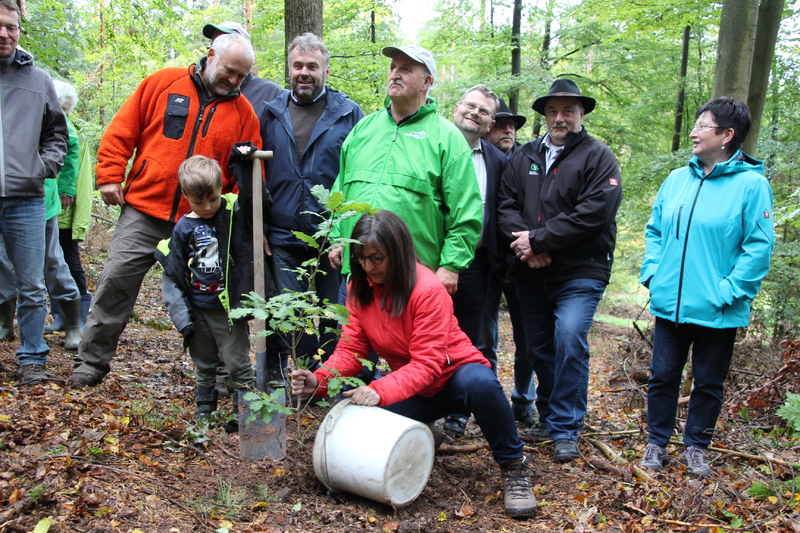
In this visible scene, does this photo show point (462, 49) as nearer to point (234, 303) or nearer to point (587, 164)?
point (587, 164)

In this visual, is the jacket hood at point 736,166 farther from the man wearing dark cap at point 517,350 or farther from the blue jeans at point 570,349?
the man wearing dark cap at point 517,350

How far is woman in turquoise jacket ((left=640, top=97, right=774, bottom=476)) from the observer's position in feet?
11.4

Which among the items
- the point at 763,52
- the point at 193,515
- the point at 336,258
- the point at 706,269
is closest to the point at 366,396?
the point at 193,515

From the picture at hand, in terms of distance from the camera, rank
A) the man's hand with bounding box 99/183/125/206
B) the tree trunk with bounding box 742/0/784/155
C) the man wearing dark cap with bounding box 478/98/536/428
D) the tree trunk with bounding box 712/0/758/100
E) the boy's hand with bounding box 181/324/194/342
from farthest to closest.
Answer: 1. the tree trunk with bounding box 742/0/784/155
2. the tree trunk with bounding box 712/0/758/100
3. the man wearing dark cap with bounding box 478/98/536/428
4. the man's hand with bounding box 99/183/125/206
5. the boy's hand with bounding box 181/324/194/342

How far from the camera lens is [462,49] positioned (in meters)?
13.9

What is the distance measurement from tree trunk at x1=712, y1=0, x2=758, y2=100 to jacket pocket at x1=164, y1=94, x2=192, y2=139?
16.6 ft

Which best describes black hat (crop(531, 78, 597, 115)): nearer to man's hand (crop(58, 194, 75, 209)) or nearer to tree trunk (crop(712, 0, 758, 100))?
tree trunk (crop(712, 0, 758, 100))

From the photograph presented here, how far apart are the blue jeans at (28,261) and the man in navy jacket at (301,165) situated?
1616 mm

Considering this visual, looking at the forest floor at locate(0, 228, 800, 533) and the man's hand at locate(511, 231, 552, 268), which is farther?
the man's hand at locate(511, 231, 552, 268)

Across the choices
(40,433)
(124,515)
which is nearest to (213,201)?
(40,433)

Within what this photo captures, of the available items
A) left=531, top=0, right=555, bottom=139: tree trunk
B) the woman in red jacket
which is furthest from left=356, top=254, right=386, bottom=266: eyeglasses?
left=531, top=0, right=555, bottom=139: tree trunk

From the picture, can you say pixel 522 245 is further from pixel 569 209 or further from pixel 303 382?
pixel 303 382

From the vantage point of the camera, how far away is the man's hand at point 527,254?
4.10 m

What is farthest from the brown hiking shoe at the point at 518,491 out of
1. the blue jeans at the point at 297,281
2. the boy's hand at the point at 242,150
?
the boy's hand at the point at 242,150
